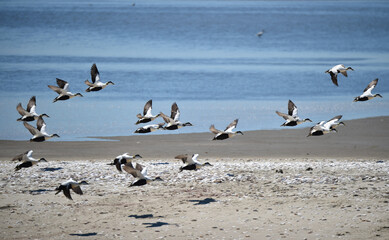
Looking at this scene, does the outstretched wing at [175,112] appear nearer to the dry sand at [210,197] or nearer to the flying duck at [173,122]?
the flying duck at [173,122]

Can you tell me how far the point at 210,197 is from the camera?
13.5m

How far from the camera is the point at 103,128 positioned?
24.1 meters

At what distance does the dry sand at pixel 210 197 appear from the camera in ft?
37.8

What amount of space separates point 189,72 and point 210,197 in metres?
29.8

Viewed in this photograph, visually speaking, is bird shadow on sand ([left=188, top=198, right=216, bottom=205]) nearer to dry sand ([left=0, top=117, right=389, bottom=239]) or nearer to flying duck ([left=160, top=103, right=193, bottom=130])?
dry sand ([left=0, top=117, right=389, bottom=239])

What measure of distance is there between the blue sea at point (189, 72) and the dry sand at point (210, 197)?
5.35 meters

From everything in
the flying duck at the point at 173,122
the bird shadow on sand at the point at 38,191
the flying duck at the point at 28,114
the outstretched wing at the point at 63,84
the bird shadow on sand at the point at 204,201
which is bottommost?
the bird shadow on sand at the point at 204,201

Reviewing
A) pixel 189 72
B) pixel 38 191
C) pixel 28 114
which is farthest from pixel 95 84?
pixel 189 72

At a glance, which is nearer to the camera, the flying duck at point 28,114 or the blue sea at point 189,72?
the flying duck at point 28,114

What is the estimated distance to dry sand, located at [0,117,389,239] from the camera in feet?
37.8

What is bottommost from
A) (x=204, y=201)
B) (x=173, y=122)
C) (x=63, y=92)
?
(x=204, y=201)

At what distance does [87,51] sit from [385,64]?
2639 cm

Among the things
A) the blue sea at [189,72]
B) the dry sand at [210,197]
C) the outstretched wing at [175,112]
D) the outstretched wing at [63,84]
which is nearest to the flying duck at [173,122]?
the outstretched wing at [175,112]

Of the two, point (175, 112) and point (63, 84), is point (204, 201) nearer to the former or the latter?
point (175, 112)
